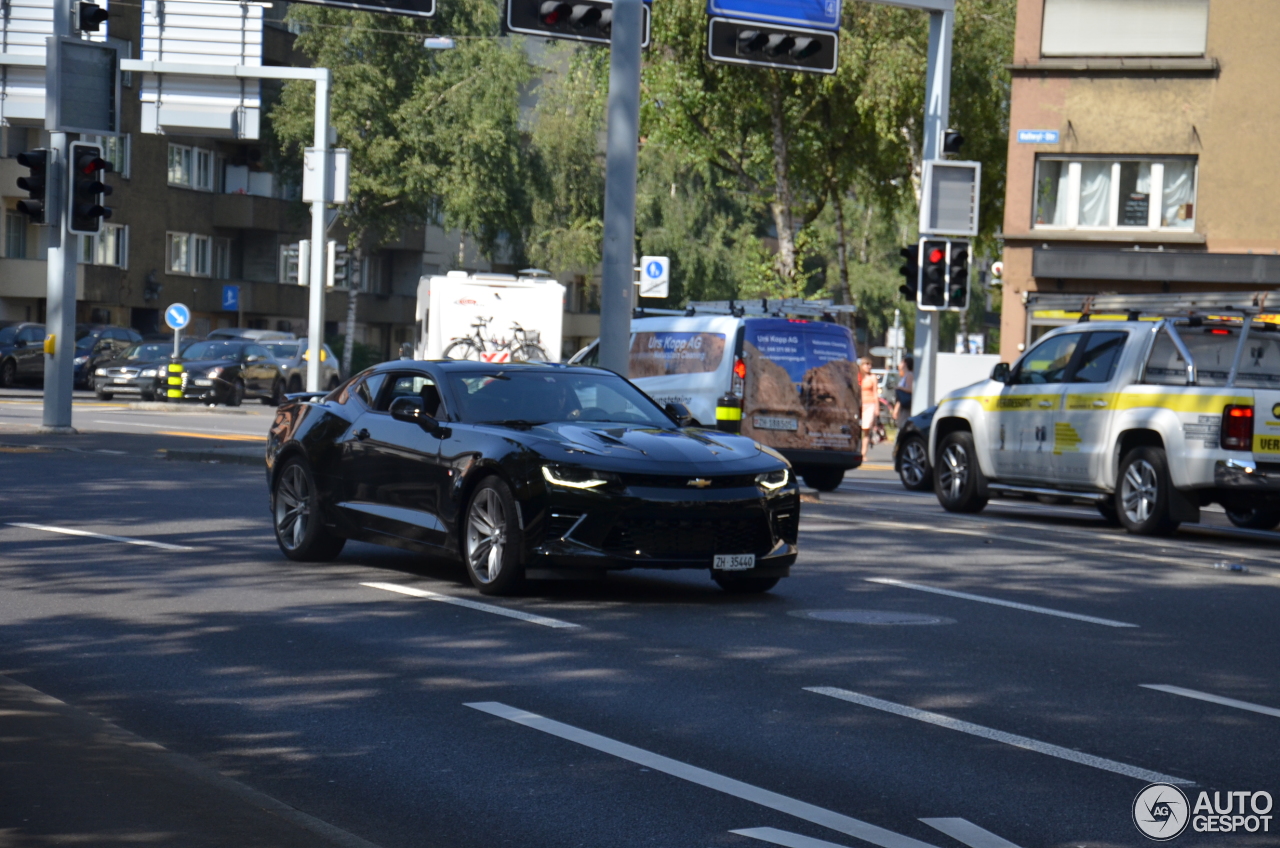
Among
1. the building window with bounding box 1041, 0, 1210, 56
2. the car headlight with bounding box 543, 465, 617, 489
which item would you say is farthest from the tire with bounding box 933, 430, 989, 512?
the building window with bounding box 1041, 0, 1210, 56

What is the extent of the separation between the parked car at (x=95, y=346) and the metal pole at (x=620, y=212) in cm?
2986

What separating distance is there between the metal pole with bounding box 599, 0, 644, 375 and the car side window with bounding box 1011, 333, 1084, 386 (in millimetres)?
4050

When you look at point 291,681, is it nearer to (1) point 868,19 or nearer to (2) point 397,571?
(2) point 397,571

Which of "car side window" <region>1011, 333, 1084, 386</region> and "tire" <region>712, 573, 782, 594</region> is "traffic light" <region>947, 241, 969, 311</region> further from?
"tire" <region>712, 573, 782, 594</region>

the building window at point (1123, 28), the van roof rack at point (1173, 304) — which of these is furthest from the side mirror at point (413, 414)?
the building window at point (1123, 28)

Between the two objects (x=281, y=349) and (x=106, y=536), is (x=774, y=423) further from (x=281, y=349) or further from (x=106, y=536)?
(x=281, y=349)

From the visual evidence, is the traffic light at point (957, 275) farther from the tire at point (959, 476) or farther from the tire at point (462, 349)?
the tire at point (462, 349)

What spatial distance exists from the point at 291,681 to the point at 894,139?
40.1m

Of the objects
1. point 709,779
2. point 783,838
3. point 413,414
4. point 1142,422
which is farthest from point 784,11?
point 783,838

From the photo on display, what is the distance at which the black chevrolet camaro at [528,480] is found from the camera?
10.5m


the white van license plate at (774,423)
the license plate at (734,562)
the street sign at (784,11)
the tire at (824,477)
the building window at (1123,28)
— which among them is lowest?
the tire at (824,477)

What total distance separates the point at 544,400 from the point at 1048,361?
8.05 metres

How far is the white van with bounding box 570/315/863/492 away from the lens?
21375 millimetres

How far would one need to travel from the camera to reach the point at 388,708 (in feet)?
24.7
